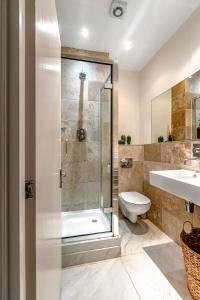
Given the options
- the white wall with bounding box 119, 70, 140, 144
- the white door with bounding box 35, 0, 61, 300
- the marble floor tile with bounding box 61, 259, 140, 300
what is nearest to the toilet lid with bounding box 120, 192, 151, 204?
the marble floor tile with bounding box 61, 259, 140, 300

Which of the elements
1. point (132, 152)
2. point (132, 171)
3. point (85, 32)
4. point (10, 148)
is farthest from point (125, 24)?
point (10, 148)

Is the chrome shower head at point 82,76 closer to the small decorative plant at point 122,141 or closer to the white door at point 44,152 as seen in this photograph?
the small decorative plant at point 122,141

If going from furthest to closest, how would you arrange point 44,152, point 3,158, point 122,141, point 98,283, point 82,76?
point 122,141
point 82,76
point 98,283
point 44,152
point 3,158

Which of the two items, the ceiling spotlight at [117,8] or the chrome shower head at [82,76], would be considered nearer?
the ceiling spotlight at [117,8]

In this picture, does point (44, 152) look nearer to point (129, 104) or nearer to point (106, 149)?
point (106, 149)

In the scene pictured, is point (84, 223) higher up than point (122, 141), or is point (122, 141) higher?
point (122, 141)

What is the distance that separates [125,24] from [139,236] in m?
2.62

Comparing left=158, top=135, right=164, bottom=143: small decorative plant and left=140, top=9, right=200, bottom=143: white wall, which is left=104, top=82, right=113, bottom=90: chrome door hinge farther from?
left=158, top=135, right=164, bottom=143: small decorative plant

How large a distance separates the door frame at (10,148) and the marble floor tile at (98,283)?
111cm

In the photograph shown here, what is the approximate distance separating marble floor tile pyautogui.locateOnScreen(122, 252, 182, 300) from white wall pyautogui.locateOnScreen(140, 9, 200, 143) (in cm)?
163

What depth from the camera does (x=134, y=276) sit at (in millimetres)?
1469

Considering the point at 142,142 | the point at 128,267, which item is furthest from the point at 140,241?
the point at 142,142

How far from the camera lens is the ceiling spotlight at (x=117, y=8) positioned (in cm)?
162

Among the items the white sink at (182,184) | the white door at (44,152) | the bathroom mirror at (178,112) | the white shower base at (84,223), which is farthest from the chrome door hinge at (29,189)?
the bathroom mirror at (178,112)
